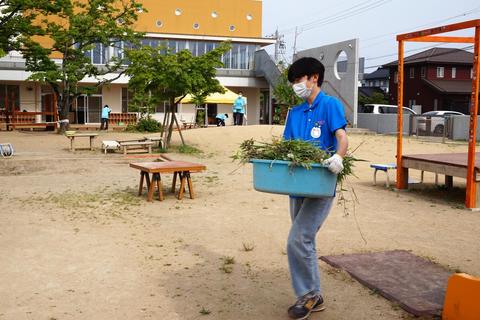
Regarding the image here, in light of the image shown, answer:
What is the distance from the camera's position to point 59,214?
24.0ft

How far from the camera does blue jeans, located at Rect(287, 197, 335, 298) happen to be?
3.70 meters

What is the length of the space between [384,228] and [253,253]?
196 cm

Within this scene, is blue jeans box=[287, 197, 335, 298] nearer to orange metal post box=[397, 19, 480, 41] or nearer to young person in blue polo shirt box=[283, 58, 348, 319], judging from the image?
young person in blue polo shirt box=[283, 58, 348, 319]

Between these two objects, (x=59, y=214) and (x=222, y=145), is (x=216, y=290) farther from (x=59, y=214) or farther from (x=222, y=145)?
(x=222, y=145)

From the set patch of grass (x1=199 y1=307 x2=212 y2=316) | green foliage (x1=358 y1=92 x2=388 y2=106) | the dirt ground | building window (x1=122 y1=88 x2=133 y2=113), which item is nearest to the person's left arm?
the dirt ground

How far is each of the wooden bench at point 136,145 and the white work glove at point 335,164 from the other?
41.0 ft

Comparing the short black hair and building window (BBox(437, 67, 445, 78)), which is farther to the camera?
building window (BBox(437, 67, 445, 78))

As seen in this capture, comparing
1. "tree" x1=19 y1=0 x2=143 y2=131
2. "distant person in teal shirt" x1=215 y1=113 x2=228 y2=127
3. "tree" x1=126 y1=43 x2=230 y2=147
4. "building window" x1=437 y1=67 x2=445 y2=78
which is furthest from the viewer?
"building window" x1=437 y1=67 x2=445 y2=78

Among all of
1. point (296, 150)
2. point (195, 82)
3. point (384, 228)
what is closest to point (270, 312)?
point (296, 150)

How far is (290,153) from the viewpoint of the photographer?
142 inches

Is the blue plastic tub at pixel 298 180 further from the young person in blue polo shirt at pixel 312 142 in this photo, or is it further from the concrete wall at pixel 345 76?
the concrete wall at pixel 345 76

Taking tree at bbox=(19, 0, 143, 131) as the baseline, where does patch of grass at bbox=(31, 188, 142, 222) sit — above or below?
below

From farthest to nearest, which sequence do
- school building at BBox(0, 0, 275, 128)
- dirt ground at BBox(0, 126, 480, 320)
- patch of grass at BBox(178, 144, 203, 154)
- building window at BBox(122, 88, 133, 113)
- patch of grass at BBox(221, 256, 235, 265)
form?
building window at BBox(122, 88, 133, 113)
school building at BBox(0, 0, 275, 128)
patch of grass at BBox(178, 144, 203, 154)
patch of grass at BBox(221, 256, 235, 265)
dirt ground at BBox(0, 126, 480, 320)

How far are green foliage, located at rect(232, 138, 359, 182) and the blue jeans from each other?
26 centimetres
